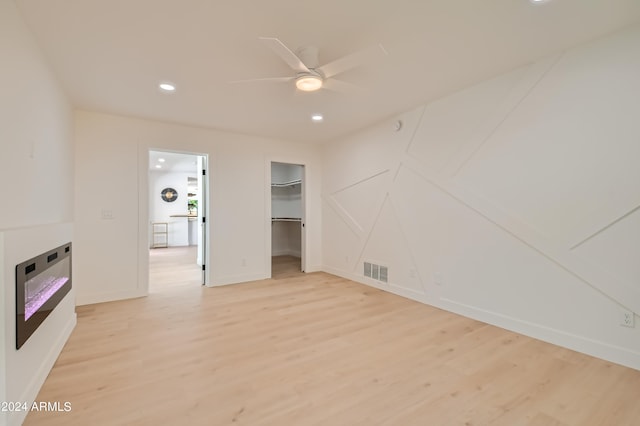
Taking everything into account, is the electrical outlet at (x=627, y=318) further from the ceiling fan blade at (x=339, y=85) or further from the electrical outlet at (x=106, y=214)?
the electrical outlet at (x=106, y=214)

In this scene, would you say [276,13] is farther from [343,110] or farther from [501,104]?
[501,104]

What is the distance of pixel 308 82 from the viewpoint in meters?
2.45

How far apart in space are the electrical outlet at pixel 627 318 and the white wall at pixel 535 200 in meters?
0.03

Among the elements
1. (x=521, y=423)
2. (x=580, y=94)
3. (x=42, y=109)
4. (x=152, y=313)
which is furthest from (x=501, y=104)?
(x=152, y=313)

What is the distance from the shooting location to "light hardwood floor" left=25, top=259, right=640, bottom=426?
1.66m

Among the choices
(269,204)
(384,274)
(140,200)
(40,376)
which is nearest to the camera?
(40,376)

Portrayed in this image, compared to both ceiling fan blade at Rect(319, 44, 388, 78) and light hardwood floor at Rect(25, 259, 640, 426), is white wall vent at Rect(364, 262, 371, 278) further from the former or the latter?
ceiling fan blade at Rect(319, 44, 388, 78)

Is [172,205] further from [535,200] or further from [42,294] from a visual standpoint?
[535,200]

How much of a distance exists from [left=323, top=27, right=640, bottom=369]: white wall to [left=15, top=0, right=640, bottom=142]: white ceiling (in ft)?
1.04

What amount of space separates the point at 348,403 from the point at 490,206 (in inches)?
95.1

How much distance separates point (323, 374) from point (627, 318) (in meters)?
2.41

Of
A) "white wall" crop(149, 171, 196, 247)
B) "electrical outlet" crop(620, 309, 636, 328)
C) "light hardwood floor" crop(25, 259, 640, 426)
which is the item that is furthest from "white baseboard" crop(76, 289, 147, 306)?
"white wall" crop(149, 171, 196, 247)

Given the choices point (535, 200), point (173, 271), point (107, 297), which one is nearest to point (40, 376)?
point (107, 297)

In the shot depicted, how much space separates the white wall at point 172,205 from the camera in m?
10.1
